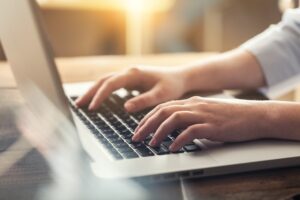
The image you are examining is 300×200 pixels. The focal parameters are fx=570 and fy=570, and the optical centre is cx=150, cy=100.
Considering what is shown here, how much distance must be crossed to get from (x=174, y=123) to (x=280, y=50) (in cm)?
46

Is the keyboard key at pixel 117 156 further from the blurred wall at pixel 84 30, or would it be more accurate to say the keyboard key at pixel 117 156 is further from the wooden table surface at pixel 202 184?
the blurred wall at pixel 84 30

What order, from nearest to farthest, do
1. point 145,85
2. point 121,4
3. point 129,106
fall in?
point 129,106 → point 145,85 → point 121,4

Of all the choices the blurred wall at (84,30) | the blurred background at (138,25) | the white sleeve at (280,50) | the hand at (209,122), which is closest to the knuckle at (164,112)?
the hand at (209,122)

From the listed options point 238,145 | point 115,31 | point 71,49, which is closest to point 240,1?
point 115,31

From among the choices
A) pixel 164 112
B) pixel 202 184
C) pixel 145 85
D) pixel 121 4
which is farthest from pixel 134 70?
pixel 121 4

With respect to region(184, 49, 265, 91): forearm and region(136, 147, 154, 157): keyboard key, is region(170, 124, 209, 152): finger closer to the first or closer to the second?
region(136, 147, 154, 157): keyboard key

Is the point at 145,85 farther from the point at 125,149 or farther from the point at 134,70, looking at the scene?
the point at 125,149

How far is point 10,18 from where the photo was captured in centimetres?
66

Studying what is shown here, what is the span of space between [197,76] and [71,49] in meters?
1.76

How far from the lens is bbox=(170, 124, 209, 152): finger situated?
27.4 inches

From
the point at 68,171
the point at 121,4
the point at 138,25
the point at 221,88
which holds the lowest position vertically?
the point at 138,25

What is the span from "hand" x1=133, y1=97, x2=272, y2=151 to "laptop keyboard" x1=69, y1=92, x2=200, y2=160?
0.04 ft

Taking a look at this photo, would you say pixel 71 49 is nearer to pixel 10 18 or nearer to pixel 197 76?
pixel 197 76

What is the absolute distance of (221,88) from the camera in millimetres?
1057
